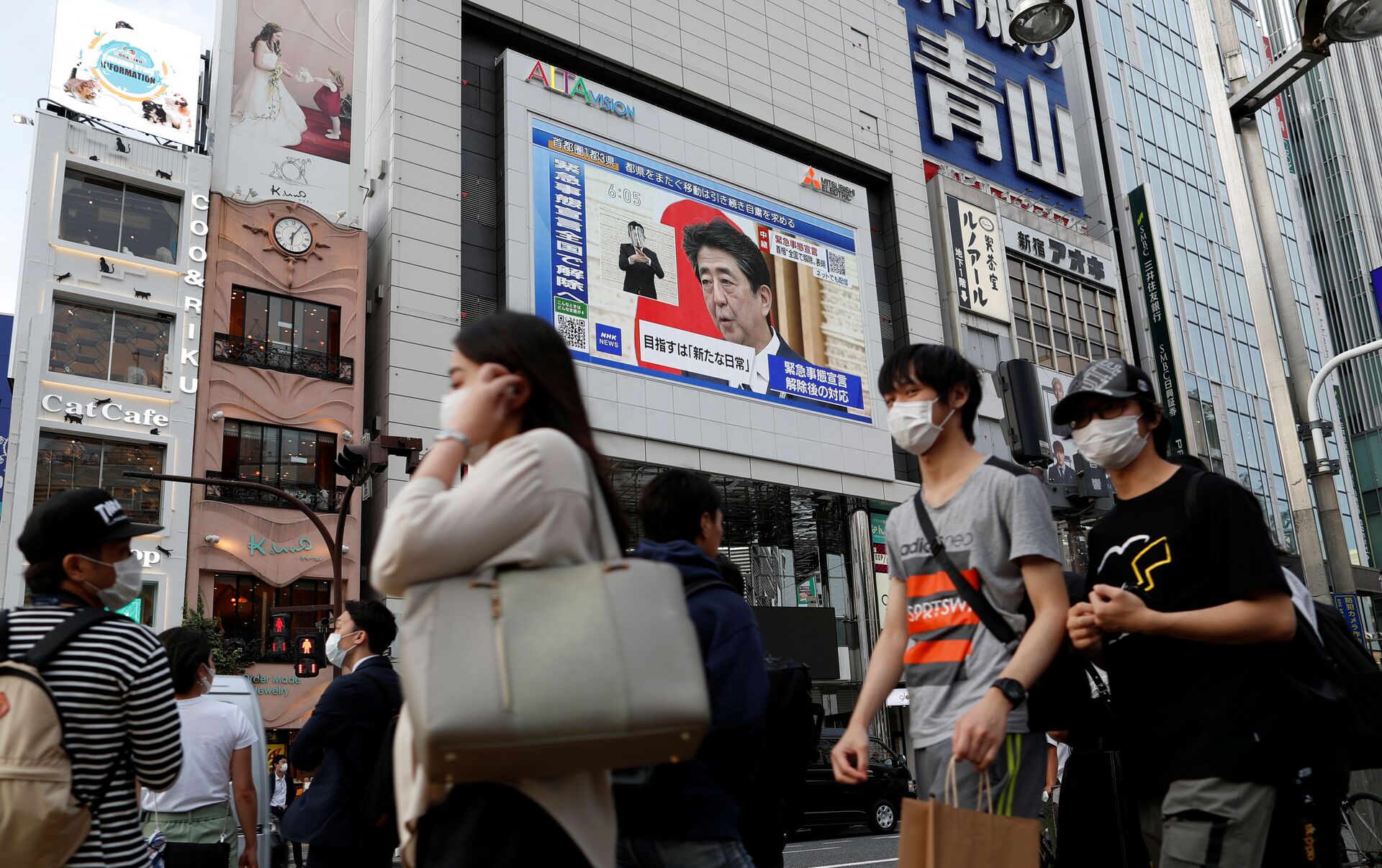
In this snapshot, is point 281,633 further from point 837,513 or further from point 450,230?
point 837,513

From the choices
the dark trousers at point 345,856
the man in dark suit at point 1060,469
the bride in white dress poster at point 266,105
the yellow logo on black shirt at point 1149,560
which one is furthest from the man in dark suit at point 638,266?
the yellow logo on black shirt at point 1149,560

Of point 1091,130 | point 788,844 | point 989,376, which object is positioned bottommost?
point 788,844

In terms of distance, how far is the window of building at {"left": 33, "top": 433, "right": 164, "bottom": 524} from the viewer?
24.4m

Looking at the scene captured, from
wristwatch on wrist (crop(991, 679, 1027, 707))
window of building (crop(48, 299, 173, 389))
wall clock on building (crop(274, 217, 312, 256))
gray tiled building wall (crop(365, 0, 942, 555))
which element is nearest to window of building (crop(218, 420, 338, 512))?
gray tiled building wall (crop(365, 0, 942, 555))

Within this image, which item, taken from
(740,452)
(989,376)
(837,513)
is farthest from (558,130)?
(989,376)

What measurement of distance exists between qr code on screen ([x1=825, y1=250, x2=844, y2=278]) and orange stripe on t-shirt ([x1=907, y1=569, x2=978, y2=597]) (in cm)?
3012

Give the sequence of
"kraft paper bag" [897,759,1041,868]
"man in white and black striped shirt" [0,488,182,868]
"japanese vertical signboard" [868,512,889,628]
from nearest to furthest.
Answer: "kraft paper bag" [897,759,1041,868] → "man in white and black striped shirt" [0,488,182,868] → "japanese vertical signboard" [868,512,889,628]

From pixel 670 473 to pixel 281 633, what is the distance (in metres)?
16.6

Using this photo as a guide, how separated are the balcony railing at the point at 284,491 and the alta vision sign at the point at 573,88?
11103 millimetres

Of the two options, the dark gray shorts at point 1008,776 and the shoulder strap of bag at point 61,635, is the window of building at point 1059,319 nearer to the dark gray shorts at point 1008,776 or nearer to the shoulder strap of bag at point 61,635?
the dark gray shorts at point 1008,776

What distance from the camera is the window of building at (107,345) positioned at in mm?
25266

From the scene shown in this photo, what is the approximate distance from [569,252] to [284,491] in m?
8.48

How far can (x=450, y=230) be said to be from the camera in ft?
85.8

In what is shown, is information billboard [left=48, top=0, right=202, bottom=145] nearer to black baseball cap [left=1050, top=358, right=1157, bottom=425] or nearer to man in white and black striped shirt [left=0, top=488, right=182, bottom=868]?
man in white and black striped shirt [left=0, top=488, right=182, bottom=868]
